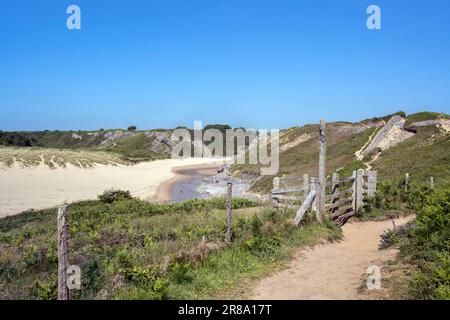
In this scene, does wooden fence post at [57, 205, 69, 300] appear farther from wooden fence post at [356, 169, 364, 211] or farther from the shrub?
wooden fence post at [356, 169, 364, 211]

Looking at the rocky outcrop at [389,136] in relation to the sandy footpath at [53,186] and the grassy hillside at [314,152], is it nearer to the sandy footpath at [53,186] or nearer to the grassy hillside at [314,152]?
the grassy hillside at [314,152]

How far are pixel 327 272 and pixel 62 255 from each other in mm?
5674

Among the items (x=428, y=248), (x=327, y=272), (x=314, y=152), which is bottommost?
(x=327, y=272)

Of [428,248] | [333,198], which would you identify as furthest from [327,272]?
[333,198]

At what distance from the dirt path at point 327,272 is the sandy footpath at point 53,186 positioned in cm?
2393

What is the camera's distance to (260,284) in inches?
319

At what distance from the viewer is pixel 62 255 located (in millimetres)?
6406

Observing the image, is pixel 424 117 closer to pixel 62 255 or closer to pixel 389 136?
pixel 389 136

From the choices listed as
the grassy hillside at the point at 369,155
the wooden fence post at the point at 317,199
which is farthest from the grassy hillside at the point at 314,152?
the wooden fence post at the point at 317,199

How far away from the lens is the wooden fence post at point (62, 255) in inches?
252

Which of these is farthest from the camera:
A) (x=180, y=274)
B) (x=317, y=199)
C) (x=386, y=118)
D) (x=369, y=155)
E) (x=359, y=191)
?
(x=386, y=118)

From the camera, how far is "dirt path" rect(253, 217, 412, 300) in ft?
24.7

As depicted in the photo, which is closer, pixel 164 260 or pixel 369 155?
pixel 164 260
